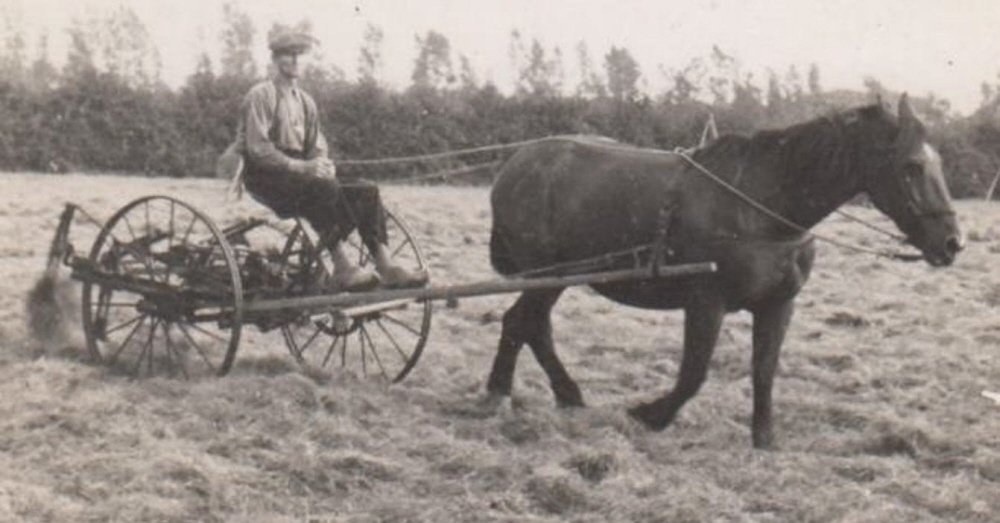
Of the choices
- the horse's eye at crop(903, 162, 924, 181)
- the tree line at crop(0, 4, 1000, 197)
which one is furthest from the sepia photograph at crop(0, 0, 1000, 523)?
the tree line at crop(0, 4, 1000, 197)

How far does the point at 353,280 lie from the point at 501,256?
1.07 metres

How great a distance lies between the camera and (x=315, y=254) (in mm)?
7492

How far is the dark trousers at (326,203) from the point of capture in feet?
24.1

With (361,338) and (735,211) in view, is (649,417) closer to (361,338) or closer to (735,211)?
(735,211)

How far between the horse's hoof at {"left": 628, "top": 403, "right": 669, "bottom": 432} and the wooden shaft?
29.6 inches

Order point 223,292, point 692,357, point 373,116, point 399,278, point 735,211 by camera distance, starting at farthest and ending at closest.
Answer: point 373,116 → point 223,292 → point 399,278 → point 692,357 → point 735,211

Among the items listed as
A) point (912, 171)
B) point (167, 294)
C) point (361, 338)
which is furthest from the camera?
point (361, 338)

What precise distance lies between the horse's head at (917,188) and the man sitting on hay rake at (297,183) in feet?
9.25

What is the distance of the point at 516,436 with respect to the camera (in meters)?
6.67

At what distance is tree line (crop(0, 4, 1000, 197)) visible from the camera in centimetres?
2584

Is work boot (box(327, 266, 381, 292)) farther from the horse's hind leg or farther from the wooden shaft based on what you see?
the horse's hind leg

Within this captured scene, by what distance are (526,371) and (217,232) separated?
2.42m

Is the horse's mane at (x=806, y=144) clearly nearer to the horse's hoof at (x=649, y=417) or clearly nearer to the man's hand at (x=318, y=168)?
the horse's hoof at (x=649, y=417)

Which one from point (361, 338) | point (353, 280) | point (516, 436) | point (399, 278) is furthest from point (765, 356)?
point (361, 338)
